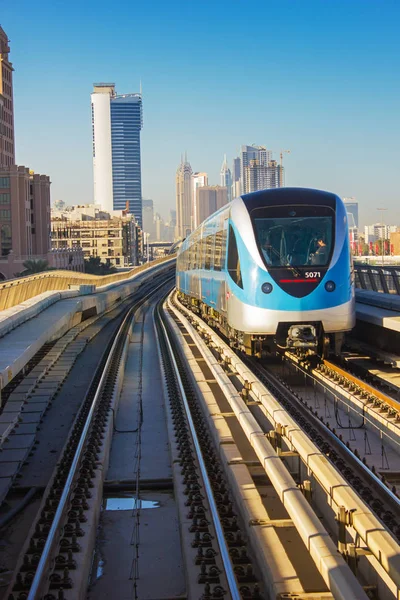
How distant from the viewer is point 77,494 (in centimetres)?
750

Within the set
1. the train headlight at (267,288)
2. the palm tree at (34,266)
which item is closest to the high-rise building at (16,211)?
the palm tree at (34,266)

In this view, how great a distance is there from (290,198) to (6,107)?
100 metres

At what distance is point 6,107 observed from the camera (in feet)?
353

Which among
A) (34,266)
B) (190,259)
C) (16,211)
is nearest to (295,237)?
(190,259)

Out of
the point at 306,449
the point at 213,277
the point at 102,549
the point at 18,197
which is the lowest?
the point at 102,549

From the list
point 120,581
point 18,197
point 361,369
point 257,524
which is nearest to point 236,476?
point 257,524

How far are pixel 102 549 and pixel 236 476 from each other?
4.74 ft

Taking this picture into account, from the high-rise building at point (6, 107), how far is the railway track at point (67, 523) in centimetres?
9873

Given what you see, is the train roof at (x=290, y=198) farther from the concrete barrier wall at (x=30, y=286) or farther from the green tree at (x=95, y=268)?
the green tree at (x=95, y=268)

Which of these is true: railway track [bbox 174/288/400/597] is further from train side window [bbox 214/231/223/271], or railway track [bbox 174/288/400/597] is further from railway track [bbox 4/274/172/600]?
train side window [bbox 214/231/223/271]

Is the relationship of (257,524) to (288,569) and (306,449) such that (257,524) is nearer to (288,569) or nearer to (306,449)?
(288,569)

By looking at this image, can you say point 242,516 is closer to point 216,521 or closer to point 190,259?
point 216,521

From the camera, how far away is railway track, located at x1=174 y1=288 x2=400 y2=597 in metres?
5.43

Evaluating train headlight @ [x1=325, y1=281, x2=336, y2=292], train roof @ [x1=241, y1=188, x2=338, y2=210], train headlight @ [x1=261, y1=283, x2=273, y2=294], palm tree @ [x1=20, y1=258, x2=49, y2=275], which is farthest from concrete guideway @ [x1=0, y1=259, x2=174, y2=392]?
palm tree @ [x1=20, y1=258, x2=49, y2=275]
